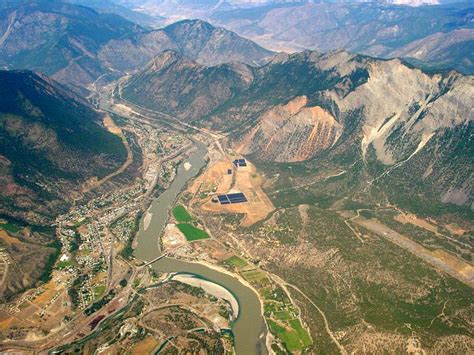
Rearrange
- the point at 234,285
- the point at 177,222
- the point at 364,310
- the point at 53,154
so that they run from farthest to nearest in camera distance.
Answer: the point at 53,154, the point at 177,222, the point at 234,285, the point at 364,310

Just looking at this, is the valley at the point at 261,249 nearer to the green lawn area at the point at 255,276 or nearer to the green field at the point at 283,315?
the green field at the point at 283,315

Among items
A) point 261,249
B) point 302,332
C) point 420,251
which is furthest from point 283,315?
point 420,251

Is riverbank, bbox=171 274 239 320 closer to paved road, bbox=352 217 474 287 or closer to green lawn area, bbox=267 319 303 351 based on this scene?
green lawn area, bbox=267 319 303 351

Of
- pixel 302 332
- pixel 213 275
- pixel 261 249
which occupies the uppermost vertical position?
pixel 261 249

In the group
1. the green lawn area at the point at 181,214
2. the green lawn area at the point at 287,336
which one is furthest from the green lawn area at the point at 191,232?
the green lawn area at the point at 287,336

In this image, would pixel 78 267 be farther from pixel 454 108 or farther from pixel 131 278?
pixel 454 108

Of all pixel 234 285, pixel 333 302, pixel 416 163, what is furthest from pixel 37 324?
pixel 416 163

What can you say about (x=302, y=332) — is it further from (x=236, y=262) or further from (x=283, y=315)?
(x=236, y=262)
